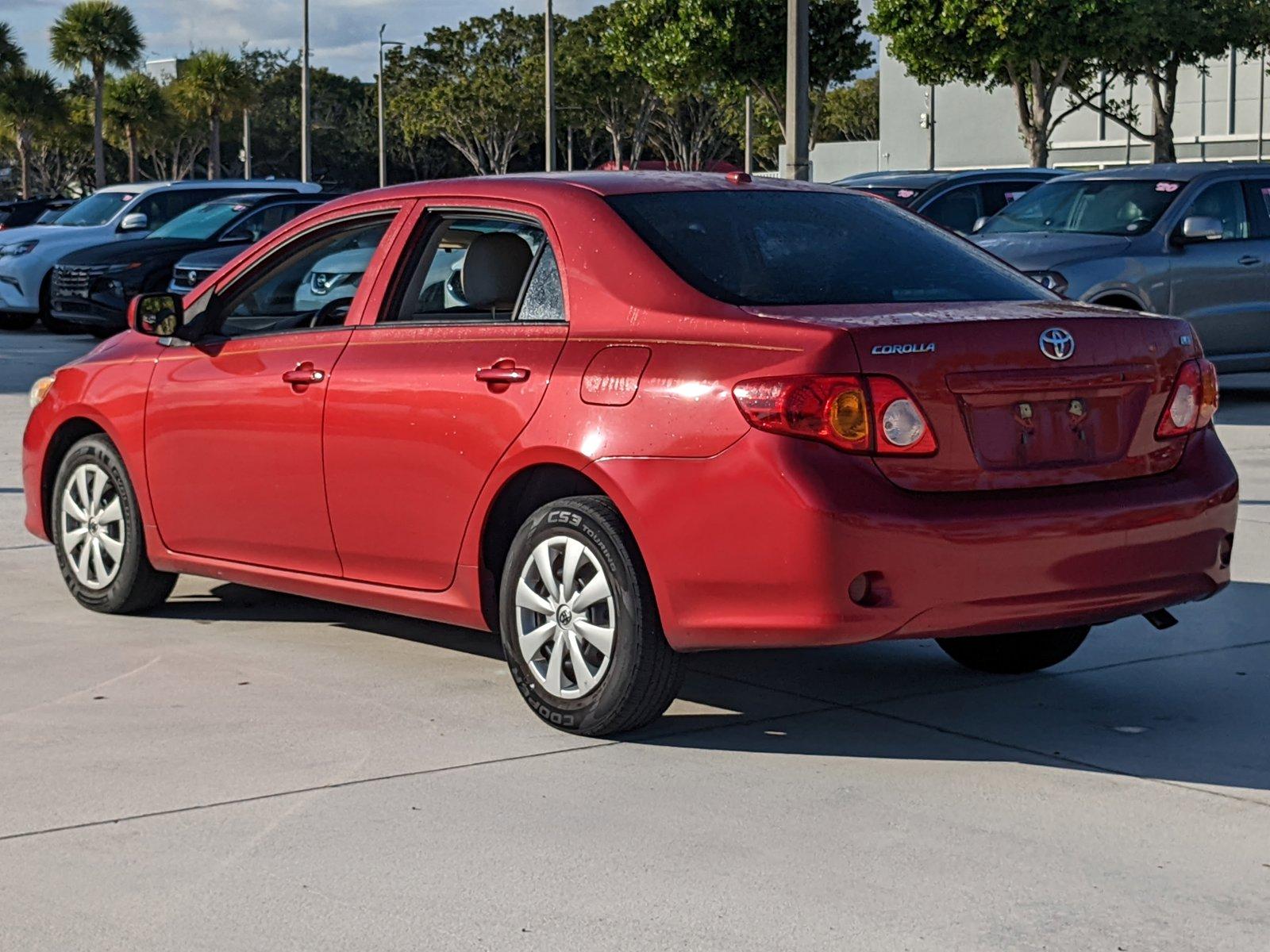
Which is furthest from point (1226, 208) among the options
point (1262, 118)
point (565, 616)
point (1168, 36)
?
point (1262, 118)

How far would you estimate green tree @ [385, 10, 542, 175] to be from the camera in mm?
70250

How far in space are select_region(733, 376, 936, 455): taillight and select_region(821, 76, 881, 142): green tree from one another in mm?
95079

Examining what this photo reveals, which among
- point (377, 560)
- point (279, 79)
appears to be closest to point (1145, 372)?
point (377, 560)

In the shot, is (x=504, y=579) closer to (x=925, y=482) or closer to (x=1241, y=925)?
(x=925, y=482)

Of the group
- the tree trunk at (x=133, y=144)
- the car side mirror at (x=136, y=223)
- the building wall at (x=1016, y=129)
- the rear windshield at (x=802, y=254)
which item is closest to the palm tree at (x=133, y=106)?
the tree trunk at (x=133, y=144)

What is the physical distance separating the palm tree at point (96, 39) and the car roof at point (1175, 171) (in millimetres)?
54820

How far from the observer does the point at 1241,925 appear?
4.10 m

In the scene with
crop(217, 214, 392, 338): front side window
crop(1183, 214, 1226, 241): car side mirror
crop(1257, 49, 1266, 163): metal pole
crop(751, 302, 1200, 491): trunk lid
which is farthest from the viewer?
crop(1257, 49, 1266, 163): metal pole

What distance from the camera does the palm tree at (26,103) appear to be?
244 feet

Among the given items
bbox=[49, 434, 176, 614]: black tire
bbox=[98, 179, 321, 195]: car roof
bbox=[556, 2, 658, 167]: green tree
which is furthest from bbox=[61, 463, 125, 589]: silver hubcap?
bbox=[556, 2, 658, 167]: green tree

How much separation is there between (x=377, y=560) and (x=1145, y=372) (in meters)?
2.35

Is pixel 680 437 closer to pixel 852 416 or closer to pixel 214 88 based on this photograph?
pixel 852 416

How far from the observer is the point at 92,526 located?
7410 millimetres

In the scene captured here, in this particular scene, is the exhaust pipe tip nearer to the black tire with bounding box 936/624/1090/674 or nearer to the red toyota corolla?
the red toyota corolla
